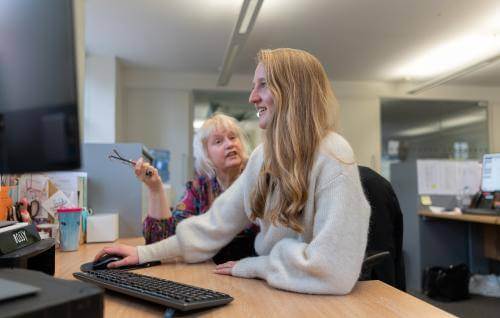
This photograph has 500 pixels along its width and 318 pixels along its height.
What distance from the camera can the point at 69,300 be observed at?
1.31 feet

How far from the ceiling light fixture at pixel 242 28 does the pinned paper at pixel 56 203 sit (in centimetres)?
201

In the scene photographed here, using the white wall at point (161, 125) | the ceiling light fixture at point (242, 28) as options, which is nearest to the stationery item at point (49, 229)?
the ceiling light fixture at point (242, 28)

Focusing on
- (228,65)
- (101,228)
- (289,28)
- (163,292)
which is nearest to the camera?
(163,292)

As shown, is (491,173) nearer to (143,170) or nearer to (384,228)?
(384,228)

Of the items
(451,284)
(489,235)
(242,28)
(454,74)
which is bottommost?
(451,284)

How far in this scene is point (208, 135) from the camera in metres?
1.80

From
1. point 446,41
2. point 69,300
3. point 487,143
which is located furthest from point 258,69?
point 487,143

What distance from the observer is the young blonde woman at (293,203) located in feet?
2.65

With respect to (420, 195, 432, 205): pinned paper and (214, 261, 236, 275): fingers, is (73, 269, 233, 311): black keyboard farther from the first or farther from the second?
(420, 195, 432, 205): pinned paper

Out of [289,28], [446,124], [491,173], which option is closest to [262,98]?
[491,173]

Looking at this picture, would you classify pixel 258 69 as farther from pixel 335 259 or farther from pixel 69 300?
pixel 69 300

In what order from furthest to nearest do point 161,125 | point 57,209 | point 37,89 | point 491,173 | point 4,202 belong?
point 161,125
point 491,173
point 57,209
point 4,202
point 37,89

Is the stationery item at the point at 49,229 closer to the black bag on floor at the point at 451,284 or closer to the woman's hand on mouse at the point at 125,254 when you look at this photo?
the woman's hand on mouse at the point at 125,254

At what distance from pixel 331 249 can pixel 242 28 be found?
10.5 feet
